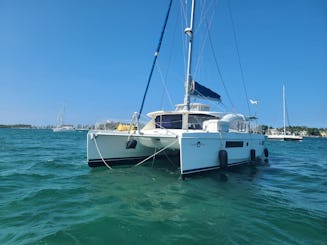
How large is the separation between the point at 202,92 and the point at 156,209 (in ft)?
23.5

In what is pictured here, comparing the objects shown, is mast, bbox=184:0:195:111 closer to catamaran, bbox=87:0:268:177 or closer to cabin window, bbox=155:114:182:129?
catamaran, bbox=87:0:268:177

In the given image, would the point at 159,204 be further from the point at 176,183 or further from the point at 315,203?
the point at 315,203

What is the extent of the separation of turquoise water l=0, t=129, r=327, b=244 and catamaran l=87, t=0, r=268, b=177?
30.6 inches

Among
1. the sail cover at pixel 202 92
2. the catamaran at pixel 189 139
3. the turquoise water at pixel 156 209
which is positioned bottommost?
the turquoise water at pixel 156 209

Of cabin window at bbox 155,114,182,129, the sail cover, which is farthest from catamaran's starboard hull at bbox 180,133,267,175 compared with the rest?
the sail cover

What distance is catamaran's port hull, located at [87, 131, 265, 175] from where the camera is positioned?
7281 mm

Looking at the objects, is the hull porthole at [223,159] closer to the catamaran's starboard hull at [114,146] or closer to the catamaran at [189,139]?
the catamaran at [189,139]

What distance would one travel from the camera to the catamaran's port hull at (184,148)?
7281mm

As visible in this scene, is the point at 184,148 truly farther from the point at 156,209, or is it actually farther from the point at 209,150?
the point at 156,209

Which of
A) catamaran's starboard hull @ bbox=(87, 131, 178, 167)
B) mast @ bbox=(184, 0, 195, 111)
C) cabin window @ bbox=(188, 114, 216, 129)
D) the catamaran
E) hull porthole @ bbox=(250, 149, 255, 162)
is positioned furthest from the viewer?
hull porthole @ bbox=(250, 149, 255, 162)

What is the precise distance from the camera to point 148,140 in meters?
9.04

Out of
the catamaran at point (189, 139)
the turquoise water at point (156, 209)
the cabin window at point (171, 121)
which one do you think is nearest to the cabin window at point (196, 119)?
the catamaran at point (189, 139)

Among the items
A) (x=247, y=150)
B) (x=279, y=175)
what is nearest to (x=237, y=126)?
(x=247, y=150)

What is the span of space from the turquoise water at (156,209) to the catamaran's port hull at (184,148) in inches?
25.5
